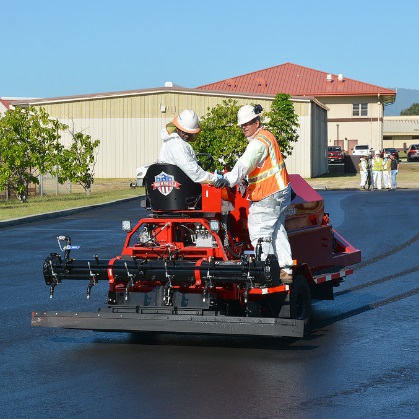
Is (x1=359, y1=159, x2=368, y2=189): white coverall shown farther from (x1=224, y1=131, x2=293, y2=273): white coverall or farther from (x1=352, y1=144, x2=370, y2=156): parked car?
(x1=224, y1=131, x2=293, y2=273): white coverall

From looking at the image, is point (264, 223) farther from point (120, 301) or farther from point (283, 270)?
point (120, 301)

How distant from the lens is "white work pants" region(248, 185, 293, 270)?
9633 mm

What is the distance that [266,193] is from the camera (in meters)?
9.63

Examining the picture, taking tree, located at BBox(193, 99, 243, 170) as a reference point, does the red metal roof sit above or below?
above

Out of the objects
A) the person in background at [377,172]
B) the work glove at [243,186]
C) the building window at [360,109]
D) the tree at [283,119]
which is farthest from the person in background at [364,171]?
the building window at [360,109]

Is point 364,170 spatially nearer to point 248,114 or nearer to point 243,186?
point 243,186

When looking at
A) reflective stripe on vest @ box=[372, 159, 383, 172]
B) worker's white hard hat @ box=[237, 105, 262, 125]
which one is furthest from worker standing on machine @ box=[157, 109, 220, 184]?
reflective stripe on vest @ box=[372, 159, 383, 172]

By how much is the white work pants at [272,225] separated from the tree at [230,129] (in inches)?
1461

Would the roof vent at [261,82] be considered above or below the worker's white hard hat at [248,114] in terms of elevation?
above

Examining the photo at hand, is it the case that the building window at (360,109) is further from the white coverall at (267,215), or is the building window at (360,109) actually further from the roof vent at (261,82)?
the white coverall at (267,215)

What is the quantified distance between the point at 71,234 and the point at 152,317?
13860 mm

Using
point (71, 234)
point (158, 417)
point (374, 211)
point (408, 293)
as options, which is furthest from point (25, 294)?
point (374, 211)

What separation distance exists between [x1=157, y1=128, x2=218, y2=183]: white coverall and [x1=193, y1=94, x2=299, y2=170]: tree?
37.3 m

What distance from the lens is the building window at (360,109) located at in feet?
306
